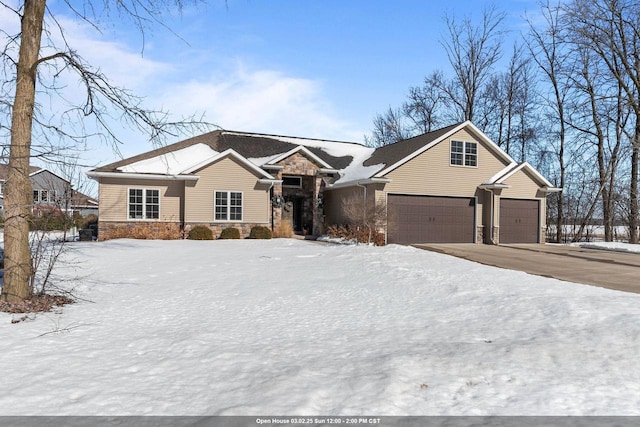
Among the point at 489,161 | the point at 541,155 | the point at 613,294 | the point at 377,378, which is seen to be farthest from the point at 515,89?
the point at 377,378

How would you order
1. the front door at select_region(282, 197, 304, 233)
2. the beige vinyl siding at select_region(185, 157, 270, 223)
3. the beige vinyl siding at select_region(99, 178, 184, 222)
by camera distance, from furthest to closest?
1. the front door at select_region(282, 197, 304, 233)
2. the beige vinyl siding at select_region(185, 157, 270, 223)
3. the beige vinyl siding at select_region(99, 178, 184, 222)

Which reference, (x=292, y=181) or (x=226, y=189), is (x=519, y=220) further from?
(x=226, y=189)

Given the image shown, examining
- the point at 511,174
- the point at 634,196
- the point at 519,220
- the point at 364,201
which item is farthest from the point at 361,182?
the point at 634,196

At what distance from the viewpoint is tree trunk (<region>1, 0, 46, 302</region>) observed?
263 inches

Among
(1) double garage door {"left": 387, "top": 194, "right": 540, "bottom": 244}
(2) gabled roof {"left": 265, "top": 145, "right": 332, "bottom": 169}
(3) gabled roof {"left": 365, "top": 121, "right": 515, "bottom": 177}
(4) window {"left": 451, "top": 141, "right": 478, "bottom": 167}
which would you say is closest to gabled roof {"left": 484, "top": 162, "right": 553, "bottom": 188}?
(3) gabled roof {"left": 365, "top": 121, "right": 515, "bottom": 177}

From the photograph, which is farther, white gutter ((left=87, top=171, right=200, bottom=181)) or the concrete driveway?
white gutter ((left=87, top=171, right=200, bottom=181))

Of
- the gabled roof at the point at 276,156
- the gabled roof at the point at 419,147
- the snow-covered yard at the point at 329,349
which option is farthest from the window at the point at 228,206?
the snow-covered yard at the point at 329,349

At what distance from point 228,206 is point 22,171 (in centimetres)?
1420

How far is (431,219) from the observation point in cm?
2055

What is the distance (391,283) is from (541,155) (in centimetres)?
2882

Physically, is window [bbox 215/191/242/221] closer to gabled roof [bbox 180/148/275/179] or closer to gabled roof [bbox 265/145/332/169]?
gabled roof [bbox 180/148/275/179]

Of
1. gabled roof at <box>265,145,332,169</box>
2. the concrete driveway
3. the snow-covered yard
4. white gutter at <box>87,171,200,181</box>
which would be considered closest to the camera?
the snow-covered yard

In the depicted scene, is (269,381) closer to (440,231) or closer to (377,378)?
(377,378)

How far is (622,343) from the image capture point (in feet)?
16.0
